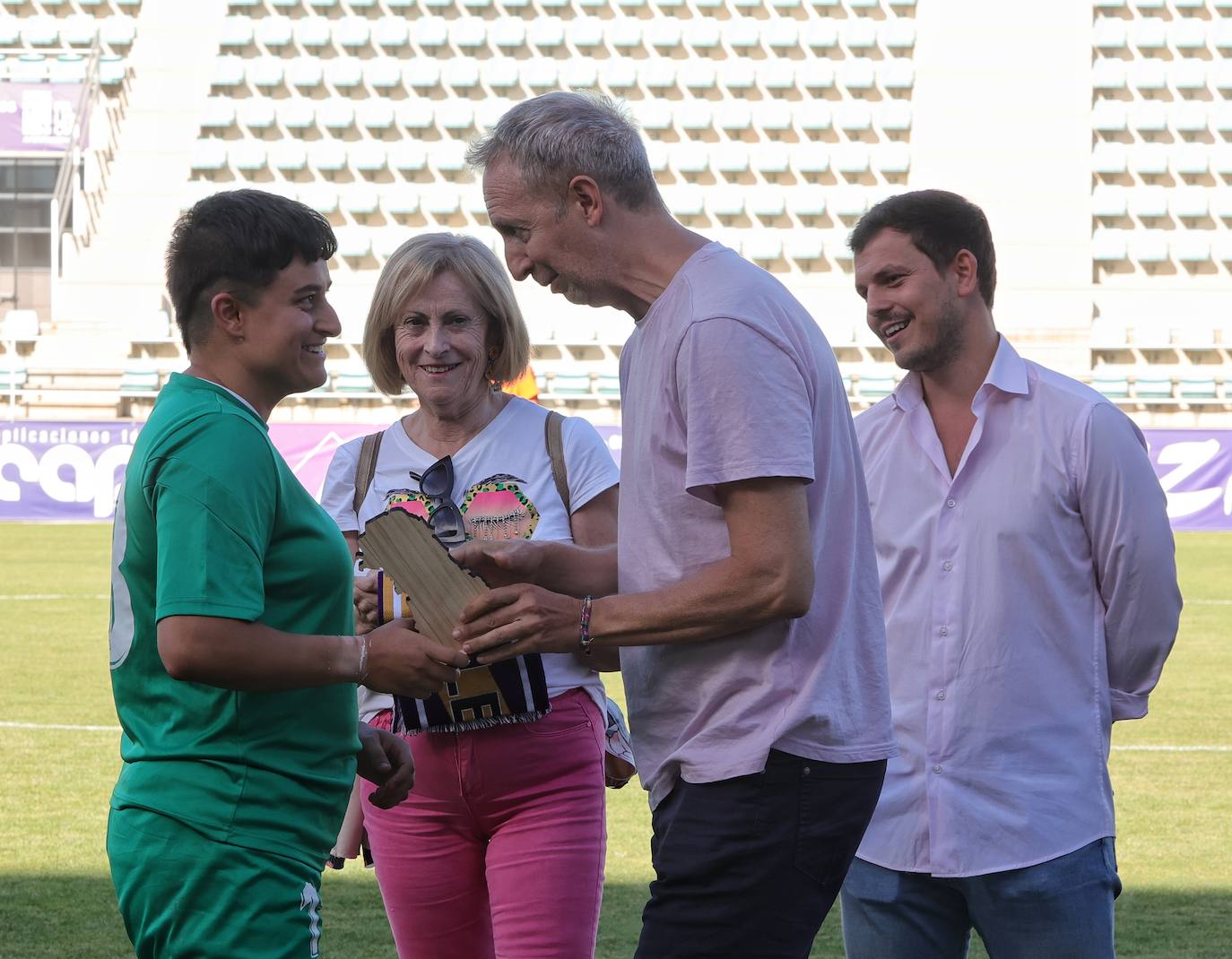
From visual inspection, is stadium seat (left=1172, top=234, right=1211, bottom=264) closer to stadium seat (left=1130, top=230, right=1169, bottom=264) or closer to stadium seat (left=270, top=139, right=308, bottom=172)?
stadium seat (left=1130, top=230, right=1169, bottom=264)

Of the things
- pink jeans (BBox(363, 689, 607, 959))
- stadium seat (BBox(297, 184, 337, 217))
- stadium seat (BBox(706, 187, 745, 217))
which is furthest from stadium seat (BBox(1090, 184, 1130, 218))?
pink jeans (BBox(363, 689, 607, 959))

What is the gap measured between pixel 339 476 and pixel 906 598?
1188mm

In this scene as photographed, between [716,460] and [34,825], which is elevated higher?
[716,460]

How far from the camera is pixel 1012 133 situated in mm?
29516

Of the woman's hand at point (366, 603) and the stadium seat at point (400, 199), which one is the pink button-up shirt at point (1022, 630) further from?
the stadium seat at point (400, 199)

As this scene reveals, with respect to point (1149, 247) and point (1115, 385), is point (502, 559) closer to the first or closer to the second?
point (1115, 385)

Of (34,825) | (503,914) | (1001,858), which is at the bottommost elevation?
(34,825)

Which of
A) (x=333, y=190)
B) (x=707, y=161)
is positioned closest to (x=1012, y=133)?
(x=707, y=161)

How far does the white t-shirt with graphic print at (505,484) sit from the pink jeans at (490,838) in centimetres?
15

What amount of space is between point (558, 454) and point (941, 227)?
881 millimetres

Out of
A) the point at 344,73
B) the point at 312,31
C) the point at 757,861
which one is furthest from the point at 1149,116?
the point at 757,861

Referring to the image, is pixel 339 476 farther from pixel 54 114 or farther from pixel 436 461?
pixel 54 114

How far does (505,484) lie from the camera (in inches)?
125

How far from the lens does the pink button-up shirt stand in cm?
268
